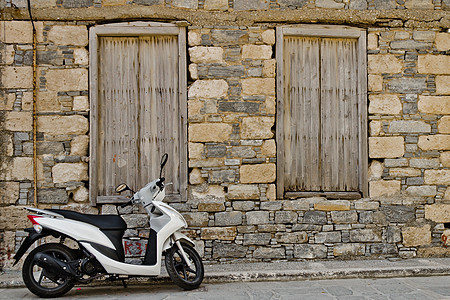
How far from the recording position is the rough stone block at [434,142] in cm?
609

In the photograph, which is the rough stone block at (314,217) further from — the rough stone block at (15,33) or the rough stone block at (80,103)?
the rough stone block at (15,33)

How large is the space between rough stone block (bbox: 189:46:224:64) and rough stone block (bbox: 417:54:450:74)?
2.70 metres

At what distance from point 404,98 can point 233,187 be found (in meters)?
2.60

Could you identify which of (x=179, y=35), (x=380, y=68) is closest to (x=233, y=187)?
(x=179, y=35)

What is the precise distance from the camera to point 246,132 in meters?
5.90

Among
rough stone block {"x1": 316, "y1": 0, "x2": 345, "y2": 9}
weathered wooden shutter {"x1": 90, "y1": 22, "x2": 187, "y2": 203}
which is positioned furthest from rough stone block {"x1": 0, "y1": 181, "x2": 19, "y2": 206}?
rough stone block {"x1": 316, "y1": 0, "x2": 345, "y2": 9}

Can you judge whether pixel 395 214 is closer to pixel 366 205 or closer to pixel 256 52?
pixel 366 205

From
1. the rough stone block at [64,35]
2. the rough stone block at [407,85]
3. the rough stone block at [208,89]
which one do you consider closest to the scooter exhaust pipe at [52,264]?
the rough stone block at [208,89]

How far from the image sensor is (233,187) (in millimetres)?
A: 5863

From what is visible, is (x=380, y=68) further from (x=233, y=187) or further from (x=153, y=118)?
(x=153, y=118)

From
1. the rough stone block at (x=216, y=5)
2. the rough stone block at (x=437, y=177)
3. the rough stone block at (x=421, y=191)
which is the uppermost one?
the rough stone block at (x=216, y=5)

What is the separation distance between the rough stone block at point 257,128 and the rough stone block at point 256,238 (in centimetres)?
127

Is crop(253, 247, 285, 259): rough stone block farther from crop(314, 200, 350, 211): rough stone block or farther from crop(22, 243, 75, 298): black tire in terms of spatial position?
crop(22, 243, 75, 298): black tire

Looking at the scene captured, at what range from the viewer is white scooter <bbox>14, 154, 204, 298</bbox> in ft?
14.8
